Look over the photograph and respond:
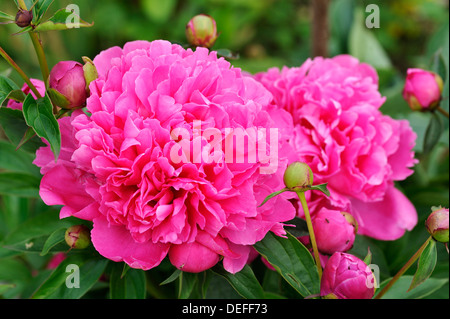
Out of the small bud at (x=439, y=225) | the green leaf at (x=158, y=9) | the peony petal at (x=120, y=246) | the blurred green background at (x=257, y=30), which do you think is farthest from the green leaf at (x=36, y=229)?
the green leaf at (x=158, y=9)

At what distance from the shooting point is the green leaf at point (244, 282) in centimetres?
45

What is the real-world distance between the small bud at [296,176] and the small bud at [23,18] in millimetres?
254

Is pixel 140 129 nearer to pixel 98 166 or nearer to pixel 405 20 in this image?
pixel 98 166

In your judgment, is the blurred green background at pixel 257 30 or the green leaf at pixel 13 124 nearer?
the green leaf at pixel 13 124

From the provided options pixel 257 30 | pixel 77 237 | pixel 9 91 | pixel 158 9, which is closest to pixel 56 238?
pixel 77 237

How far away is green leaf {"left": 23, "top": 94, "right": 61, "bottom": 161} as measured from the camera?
415 millimetres

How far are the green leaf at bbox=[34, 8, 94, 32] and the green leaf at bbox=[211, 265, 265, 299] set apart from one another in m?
0.24

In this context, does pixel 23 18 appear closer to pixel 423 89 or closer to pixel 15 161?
pixel 15 161

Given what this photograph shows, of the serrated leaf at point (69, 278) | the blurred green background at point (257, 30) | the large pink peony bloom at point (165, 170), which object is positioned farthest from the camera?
the blurred green background at point (257, 30)

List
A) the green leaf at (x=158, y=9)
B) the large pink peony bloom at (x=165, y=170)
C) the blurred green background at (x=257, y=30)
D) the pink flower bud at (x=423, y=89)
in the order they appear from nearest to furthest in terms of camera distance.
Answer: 1. the large pink peony bloom at (x=165, y=170)
2. the pink flower bud at (x=423, y=89)
3. the blurred green background at (x=257, y=30)
4. the green leaf at (x=158, y=9)

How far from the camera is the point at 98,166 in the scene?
0.41m

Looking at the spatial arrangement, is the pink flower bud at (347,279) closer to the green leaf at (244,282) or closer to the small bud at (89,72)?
the green leaf at (244,282)
